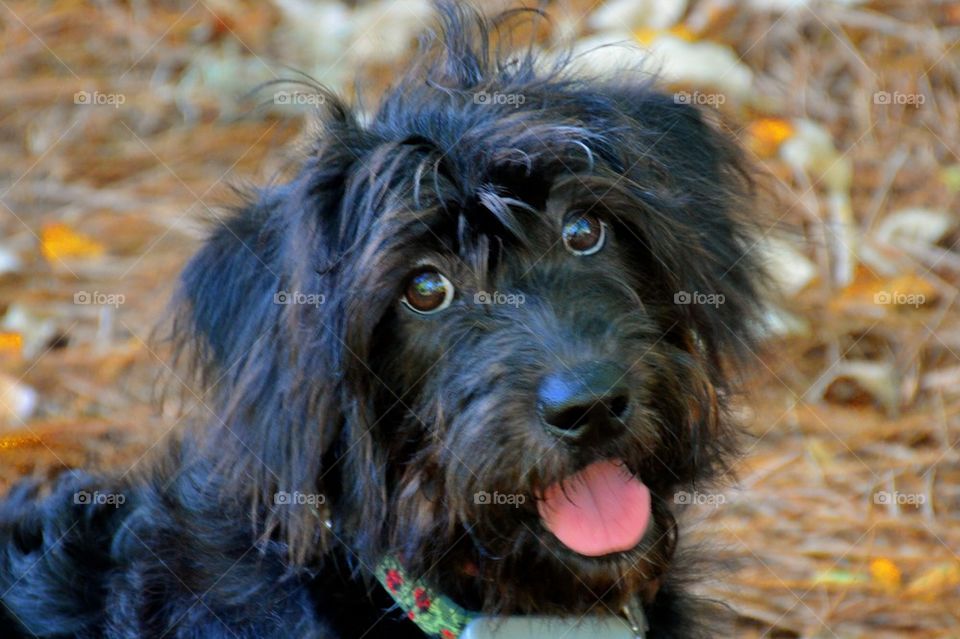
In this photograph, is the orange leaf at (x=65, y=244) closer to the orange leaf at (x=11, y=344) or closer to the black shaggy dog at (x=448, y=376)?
the orange leaf at (x=11, y=344)

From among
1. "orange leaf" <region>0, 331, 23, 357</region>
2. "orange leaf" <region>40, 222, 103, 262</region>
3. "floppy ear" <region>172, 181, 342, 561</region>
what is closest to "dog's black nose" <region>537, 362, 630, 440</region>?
"floppy ear" <region>172, 181, 342, 561</region>

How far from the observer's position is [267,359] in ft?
10.9

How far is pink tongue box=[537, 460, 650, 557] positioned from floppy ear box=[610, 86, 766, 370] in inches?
20.9

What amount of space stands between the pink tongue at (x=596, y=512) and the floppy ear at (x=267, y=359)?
613 millimetres

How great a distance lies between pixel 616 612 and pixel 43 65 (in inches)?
210

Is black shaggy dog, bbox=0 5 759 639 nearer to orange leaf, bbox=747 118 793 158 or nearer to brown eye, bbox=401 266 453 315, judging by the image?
brown eye, bbox=401 266 453 315

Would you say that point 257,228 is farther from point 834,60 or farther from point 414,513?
point 834,60

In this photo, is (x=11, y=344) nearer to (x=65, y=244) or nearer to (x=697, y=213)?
Answer: (x=65, y=244)

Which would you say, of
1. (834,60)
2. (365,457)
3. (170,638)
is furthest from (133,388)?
(834,60)

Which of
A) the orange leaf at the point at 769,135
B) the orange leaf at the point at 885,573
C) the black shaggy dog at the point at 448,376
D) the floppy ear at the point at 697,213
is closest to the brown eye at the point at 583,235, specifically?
the black shaggy dog at the point at 448,376

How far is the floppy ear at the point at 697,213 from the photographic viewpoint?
338 cm

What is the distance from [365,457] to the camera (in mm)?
3236

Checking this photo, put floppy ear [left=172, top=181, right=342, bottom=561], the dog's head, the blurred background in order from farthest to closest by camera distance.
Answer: the blurred background
floppy ear [left=172, top=181, right=342, bottom=561]
the dog's head

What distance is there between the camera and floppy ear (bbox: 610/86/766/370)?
11.1 feet
